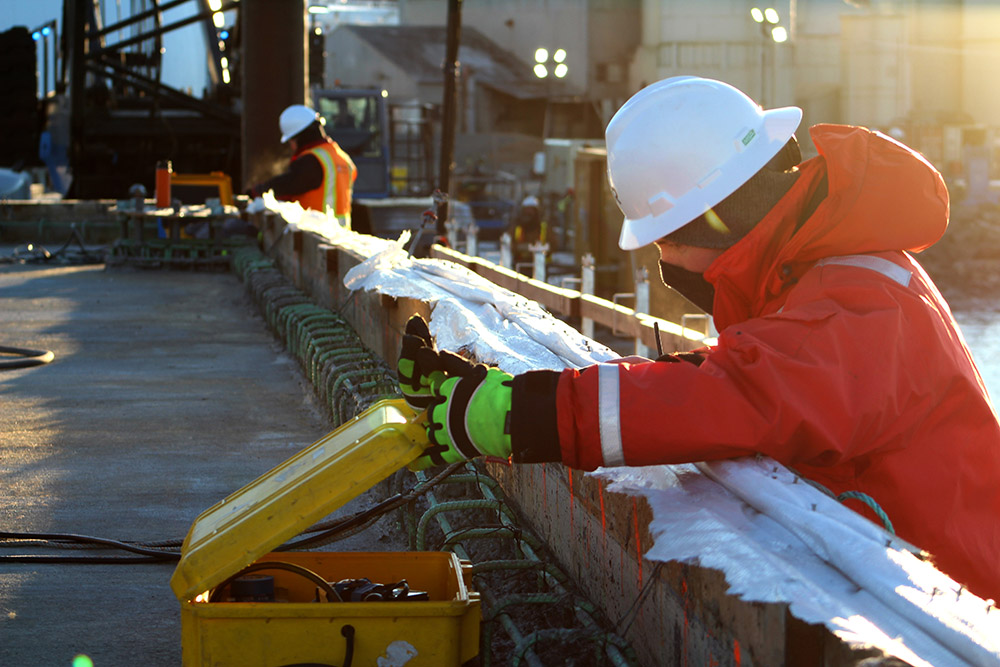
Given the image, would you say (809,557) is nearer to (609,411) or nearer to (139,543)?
(609,411)

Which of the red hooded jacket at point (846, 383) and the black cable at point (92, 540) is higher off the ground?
the red hooded jacket at point (846, 383)

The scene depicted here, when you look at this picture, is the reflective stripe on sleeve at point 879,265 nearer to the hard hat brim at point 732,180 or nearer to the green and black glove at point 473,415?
the hard hat brim at point 732,180

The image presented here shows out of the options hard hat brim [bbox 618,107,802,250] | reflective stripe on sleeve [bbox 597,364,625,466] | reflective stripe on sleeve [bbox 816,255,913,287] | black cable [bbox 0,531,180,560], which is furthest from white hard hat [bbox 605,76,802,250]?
black cable [bbox 0,531,180,560]

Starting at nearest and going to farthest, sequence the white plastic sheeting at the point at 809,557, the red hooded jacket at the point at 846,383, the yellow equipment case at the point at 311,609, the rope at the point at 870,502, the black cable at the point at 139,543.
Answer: the white plastic sheeting at the point at 809,557
the red hooded jacket at the point at 846,383
the rope at the point at 870,502
the yellow equipment case at the point at 311,609
the black cable at the point at 139,543

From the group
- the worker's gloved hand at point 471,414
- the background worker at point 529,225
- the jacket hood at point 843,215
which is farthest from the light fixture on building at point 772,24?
the worker's gloved hand at point 471,414

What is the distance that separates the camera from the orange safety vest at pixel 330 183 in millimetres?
12773

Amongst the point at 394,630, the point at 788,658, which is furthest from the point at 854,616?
the point at 394,630

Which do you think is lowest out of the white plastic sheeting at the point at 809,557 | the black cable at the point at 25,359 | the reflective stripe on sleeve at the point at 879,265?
the black cable at the point at 25,359

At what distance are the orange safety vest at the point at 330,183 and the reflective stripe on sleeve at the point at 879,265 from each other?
407 inches

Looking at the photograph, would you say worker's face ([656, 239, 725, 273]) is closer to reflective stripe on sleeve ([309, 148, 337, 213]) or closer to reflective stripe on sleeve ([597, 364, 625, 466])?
reflective stripe on sleeve ([597, 364, 625, 466])

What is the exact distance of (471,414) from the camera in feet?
8.92

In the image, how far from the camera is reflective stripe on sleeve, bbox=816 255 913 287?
2.77 metres

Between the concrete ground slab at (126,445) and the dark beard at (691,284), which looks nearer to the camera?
the dark beard at (691,284)

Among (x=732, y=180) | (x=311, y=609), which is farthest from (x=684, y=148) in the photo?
(x=311, y=609)
